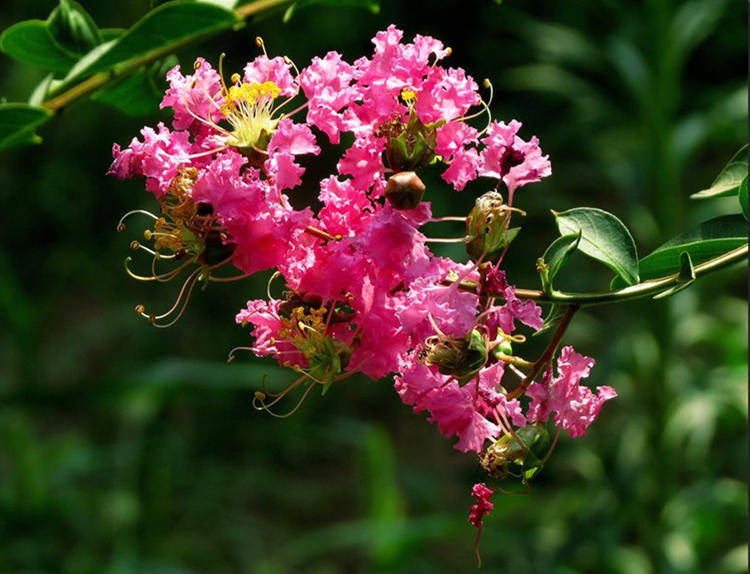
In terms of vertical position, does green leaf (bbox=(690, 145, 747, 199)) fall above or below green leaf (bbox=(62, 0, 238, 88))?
below

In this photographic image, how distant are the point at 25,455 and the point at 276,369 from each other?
1.78 ft

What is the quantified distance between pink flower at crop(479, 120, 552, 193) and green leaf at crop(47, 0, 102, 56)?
243 millimetres

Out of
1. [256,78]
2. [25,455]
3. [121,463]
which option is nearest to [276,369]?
[121,463]

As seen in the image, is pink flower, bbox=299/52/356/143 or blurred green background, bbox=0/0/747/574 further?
blurred green background, bbox=0/0/747/574

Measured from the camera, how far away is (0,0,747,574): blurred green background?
170 cm

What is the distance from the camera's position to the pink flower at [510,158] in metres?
0.56

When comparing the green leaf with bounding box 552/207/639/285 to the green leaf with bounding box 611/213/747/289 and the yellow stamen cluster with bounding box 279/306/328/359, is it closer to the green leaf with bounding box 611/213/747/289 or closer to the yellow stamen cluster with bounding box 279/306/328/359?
the green leaf with bounding box 611/213/747/289

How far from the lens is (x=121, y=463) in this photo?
1982 millimetres

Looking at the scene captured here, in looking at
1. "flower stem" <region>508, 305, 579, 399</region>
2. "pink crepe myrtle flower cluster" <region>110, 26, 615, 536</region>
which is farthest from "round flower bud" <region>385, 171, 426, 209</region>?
"flower stem" <region>508, 305, 579, 399</region>

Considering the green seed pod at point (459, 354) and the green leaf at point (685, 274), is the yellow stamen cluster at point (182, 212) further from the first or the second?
the green leaf at point (685, 274)

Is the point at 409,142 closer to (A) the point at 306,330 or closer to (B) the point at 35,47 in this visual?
(A) the point at 306,330

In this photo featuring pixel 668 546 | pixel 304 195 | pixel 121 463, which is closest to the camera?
pixel 668 546

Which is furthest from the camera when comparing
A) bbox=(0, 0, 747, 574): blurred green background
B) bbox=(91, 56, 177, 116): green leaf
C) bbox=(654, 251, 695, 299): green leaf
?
bbox=(0, 0, 747, 574): blurred green background

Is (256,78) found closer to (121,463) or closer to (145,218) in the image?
(121,463)
